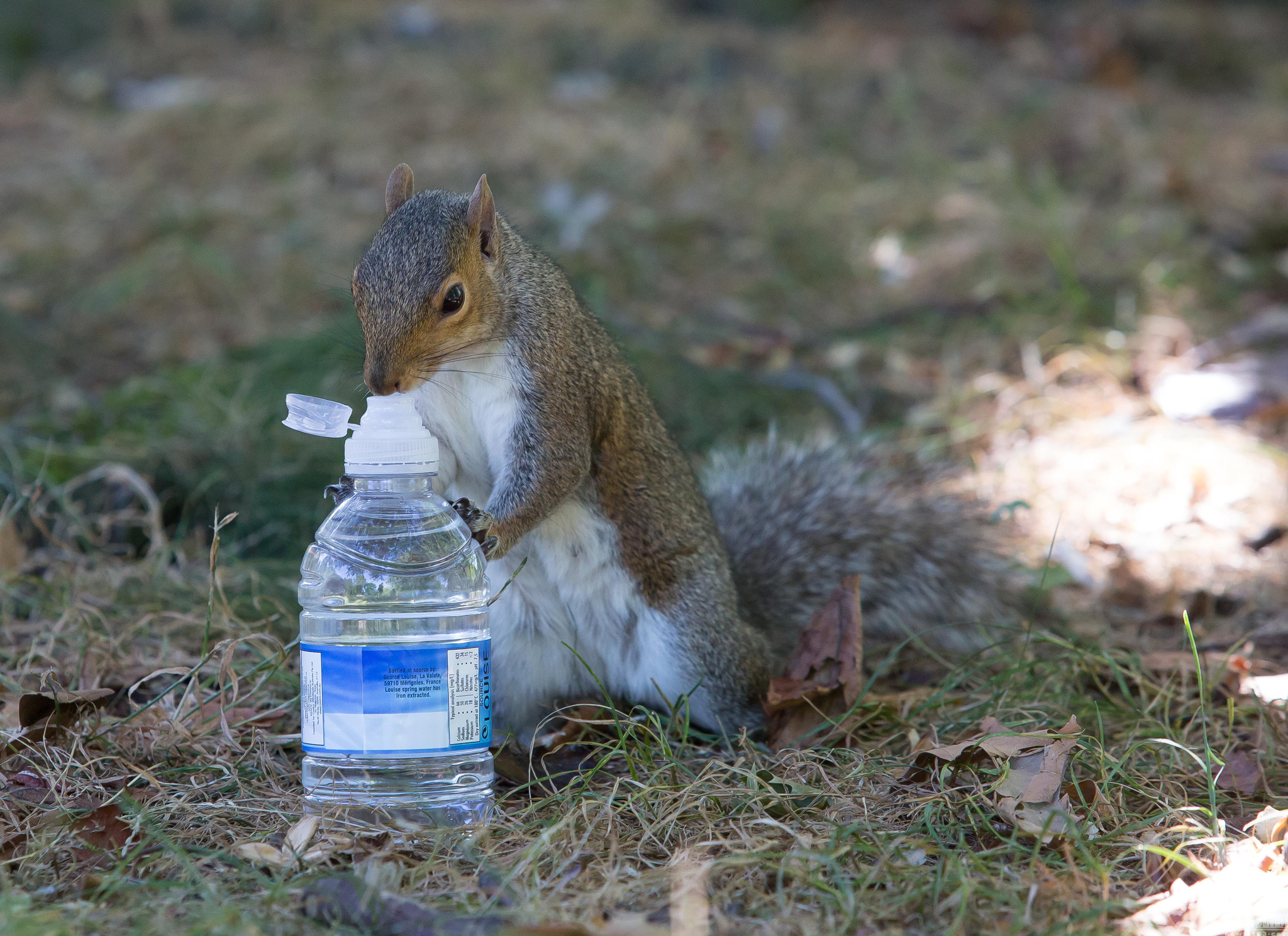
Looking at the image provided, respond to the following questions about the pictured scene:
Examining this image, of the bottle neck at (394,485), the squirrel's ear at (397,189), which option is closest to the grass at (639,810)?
the bottle neck at (394,485)

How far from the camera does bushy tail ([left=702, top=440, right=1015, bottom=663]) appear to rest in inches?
86.4

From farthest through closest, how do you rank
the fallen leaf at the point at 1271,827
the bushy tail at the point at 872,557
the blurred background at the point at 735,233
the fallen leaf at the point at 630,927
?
the blurred background at the point at 735,233, the bushy tail at the point at 872,557, the fallen leaf at the point at 1271,827, the fallen leaf at the point at 630,927

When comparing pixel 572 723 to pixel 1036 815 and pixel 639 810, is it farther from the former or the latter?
pixel 1036 815

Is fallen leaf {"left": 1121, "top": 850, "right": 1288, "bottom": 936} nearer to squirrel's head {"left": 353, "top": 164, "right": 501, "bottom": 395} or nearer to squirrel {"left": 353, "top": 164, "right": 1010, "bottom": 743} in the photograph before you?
squirrel {"left": 353, "top": 164, "right": 1010, "bottom": 743}

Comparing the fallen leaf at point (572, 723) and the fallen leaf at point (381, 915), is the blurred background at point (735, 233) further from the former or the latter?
the fallen leaf at point (381, 915)

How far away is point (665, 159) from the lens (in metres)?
4.98

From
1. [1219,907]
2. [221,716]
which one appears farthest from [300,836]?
[1219,907]

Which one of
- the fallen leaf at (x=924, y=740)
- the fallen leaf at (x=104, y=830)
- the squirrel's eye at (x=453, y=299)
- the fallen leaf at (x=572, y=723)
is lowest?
the fallen leaf at (x=572, y=723)

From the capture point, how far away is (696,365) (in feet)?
11.3

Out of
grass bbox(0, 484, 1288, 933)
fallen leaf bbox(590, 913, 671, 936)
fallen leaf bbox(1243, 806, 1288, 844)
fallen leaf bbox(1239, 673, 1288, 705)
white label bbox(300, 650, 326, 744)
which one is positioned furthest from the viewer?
fallen leaf bbox(1239, 673, 1288, 705)

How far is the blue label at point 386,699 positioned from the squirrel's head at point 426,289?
1.17 ft

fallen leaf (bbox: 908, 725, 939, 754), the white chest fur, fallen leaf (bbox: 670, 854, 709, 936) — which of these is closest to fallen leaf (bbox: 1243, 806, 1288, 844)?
fallen leaf (bbox: 908, 725, 939, 754)

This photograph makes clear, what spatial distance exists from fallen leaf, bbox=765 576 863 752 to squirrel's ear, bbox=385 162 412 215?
0.97m

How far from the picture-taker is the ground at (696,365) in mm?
1429
